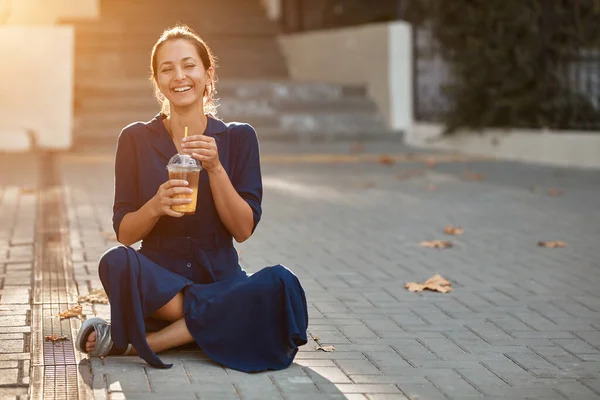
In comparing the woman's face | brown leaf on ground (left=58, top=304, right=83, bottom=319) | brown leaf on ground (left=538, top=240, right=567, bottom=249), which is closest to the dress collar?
the woman's face

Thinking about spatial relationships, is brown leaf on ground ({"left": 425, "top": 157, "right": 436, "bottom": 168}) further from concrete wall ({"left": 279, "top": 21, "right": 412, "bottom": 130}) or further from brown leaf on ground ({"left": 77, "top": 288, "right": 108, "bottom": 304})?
brown leaf on ground ({"left": 77, "top": 288, "right": 108, "bottom": 304})

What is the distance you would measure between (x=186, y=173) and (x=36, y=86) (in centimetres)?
1118

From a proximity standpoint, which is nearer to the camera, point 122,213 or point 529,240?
point 122,213

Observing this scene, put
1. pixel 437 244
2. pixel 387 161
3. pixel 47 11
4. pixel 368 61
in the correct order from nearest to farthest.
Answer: pixel 437 244 → pixel 387 161 → pixel 368 61 → pixel 47 11

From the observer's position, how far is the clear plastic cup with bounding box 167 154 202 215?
4641 mm

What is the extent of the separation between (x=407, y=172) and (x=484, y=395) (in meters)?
9.10

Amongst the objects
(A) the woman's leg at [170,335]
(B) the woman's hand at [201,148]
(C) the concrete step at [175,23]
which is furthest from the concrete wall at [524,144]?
(B) the woman's hand at [201,148]

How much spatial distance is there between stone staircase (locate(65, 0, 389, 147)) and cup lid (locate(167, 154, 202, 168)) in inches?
440

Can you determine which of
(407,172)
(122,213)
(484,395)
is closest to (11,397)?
(122,213)

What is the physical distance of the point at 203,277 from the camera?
510cm

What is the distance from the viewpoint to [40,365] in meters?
4.80

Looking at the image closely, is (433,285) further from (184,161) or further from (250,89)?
(250,89)

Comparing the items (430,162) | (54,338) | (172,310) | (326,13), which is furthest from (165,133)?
(326,13)

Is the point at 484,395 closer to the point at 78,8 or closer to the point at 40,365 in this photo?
the point at 40,365
